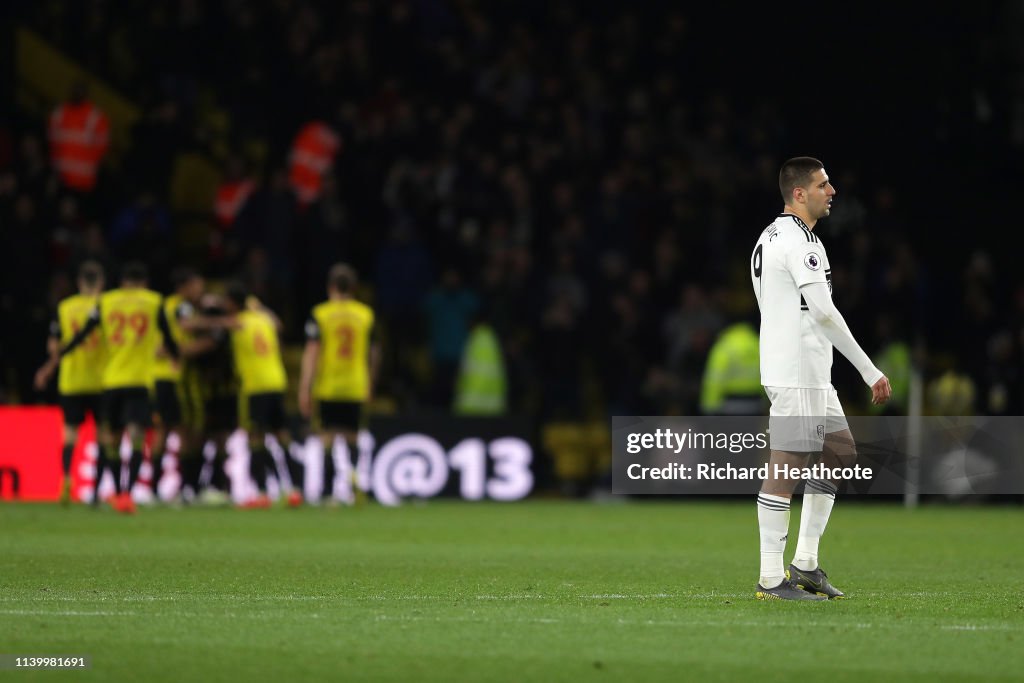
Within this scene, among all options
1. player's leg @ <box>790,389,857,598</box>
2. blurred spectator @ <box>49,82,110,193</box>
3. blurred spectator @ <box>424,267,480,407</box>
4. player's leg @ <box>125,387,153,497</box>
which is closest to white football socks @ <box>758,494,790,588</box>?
player's leg @ <box>790,389,857,598</box>

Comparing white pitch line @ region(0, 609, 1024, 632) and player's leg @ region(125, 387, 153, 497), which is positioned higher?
player's leg @ region(125, 387, 153, 497)

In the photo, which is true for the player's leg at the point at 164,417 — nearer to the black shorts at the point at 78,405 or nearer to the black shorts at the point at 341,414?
the black shorts at the point at 78,405

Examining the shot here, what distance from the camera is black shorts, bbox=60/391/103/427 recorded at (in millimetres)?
18172

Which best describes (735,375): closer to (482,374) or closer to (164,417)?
(482,374)

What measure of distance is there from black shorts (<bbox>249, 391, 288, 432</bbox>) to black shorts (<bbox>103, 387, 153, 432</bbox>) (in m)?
1.56

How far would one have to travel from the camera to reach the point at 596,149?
25.6 m

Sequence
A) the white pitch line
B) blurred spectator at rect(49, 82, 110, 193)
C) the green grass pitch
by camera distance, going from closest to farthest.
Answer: the green grass pitch < the white pitch line < blurred spectator at rect(49, 82, 110, 193)

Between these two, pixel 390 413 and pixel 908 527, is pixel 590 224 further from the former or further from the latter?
pixel 908 527

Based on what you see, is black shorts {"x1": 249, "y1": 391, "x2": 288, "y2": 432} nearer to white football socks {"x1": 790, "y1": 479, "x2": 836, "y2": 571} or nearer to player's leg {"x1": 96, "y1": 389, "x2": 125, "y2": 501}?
player's leg {"x1": 96, "y1": 389, "x2": 125, "y2": 501}

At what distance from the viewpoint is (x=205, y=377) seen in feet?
63.7

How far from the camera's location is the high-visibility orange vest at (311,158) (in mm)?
23938

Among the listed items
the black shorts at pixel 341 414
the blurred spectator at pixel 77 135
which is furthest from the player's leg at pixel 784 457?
the blurred spectator at pixel 77 135

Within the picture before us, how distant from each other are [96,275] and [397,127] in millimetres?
7109

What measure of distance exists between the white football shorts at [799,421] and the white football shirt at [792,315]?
52 millimetres
